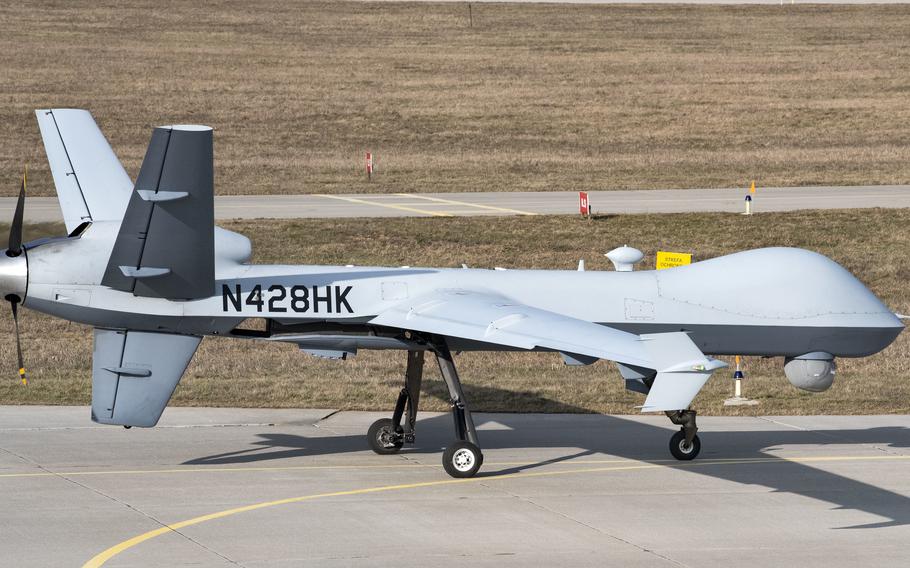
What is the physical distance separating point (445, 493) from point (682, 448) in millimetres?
3892

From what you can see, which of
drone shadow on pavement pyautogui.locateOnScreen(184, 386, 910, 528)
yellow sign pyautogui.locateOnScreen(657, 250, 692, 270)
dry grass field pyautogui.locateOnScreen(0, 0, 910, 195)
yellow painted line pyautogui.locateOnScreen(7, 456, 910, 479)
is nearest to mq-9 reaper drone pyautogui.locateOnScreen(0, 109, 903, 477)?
yellow painted line pyautogui.locateOnScreen(7, 456, 910, 479)

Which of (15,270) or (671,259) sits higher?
(671,259)

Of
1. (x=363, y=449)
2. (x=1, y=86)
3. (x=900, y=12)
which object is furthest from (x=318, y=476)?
(x=900, y=12)

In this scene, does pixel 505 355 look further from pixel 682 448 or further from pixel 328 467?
pixel 328 467

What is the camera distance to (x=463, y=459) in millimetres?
17781

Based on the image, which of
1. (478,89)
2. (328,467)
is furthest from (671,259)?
(478,89)

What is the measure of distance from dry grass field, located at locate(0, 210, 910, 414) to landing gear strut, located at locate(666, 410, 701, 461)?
2.14 m

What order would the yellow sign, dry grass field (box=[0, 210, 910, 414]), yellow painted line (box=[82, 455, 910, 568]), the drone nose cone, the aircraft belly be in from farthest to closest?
dry grass field (box=[0, 210, 910, 414]) → the yellow sign → the aircraft belly → the drone nose cone → yellow painted line (box=[82, 455, 910, 568])

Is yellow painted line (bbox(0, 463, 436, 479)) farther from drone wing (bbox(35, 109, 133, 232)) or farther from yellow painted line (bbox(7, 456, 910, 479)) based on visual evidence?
drone wing (bbox(35, 109, 133, 232))

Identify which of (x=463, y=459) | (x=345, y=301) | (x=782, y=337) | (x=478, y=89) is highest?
(x=478, y=89)

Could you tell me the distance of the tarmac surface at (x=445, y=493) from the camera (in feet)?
47.6

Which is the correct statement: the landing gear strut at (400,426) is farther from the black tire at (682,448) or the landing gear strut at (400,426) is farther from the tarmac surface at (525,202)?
the tarmac surface at (525,202)

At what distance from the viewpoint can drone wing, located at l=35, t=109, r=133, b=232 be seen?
18578 millimetres

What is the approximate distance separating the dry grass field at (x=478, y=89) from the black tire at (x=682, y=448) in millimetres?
28789
